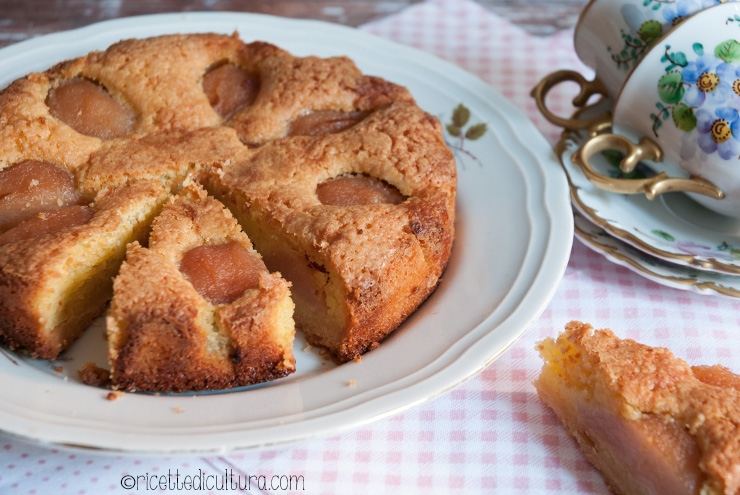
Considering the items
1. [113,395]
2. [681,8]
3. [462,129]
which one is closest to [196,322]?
[113,395]

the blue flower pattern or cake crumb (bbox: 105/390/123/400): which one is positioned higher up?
the blue flower pattern

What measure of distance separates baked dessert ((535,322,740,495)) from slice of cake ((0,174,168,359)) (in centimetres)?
139

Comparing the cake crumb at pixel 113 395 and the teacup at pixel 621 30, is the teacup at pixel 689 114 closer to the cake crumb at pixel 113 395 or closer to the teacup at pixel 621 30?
the teacup at pixel 621 30

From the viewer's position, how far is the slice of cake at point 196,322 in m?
2.13

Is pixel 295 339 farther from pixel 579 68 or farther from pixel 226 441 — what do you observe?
pixel 579 68

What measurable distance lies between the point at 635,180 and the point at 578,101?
60cm

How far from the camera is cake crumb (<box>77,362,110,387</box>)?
7.11 ft

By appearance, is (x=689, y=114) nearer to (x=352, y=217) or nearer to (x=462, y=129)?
(x=462, y=129)

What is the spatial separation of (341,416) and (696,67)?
5.63ft

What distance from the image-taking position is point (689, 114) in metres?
2.61

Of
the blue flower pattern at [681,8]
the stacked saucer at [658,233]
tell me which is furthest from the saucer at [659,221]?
the blue flower pattern at [681,8]

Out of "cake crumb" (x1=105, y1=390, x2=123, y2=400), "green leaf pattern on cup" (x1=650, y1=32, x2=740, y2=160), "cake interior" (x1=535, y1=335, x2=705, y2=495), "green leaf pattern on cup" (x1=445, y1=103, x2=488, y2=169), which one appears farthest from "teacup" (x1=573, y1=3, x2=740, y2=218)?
"cake crumb" (x1=105, y1=390, x2=123, y2=400)

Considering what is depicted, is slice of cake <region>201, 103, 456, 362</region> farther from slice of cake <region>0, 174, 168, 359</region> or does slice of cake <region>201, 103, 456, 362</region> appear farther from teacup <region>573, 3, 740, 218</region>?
teacup <region>573, 3, 740, 218</region>

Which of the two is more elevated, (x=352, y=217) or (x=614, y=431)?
(x=352, y=217)
